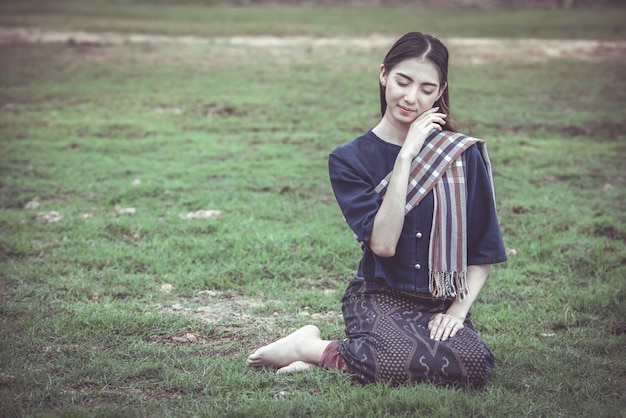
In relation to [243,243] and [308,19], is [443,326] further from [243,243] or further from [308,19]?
[308,19]

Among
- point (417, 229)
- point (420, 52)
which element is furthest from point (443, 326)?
point (420, 52)

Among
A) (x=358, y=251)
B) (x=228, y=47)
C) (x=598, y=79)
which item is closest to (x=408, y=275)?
(x=358, y=251)

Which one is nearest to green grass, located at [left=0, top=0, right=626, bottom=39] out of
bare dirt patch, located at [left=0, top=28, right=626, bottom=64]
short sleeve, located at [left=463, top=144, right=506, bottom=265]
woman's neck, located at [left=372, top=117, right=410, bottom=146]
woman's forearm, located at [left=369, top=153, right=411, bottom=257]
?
bare dirt patch, located at [left=0, top=28, right=626, bottom=64]

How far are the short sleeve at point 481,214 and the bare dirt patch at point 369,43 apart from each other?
44.8 feet

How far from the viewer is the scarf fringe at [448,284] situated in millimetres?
3562

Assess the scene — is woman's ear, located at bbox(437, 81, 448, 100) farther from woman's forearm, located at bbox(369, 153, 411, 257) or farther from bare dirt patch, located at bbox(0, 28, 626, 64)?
bare dirt patch, located at bbox(0, 28, 626, 64)

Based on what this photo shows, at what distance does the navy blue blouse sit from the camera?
11.9ft

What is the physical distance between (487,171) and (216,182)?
4.66 metres

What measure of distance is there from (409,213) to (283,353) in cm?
104

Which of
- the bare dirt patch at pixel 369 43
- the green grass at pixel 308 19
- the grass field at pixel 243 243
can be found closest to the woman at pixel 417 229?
the grass field at pixel 243 243

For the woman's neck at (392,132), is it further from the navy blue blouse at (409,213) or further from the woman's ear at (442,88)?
the woman's ear at (442,88)

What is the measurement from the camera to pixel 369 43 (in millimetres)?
19094

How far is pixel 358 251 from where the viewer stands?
589 centimetres

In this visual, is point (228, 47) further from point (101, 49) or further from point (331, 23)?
point (331, 23)
